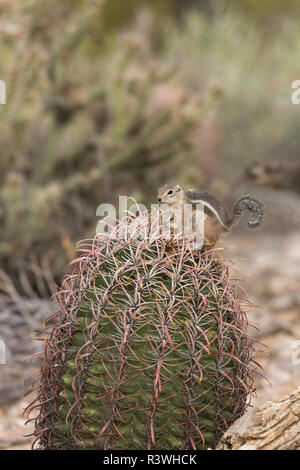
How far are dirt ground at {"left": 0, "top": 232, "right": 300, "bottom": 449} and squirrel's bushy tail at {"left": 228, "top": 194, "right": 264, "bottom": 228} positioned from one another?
28cm

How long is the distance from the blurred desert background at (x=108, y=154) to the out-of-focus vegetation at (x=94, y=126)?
0.5 inches

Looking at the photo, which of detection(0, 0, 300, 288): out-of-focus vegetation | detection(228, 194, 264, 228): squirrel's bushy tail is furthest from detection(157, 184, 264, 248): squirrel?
detection(0, 0, 300, 288): out-of-focus vegetation

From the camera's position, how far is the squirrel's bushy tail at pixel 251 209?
182cm

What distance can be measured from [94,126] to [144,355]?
3.93 m

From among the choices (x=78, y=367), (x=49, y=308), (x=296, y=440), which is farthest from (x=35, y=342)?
(x=296, y=440)

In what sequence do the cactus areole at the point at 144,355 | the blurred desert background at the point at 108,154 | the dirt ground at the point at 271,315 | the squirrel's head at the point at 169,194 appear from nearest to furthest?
the cactus areole at the point at 144,355 < the squirrel's head at the point at 169,194 < the dirt ground at the point at 271,315 < the blurred desert background at the point at 108,154

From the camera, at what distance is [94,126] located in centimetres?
533

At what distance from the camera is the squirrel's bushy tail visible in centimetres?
182
